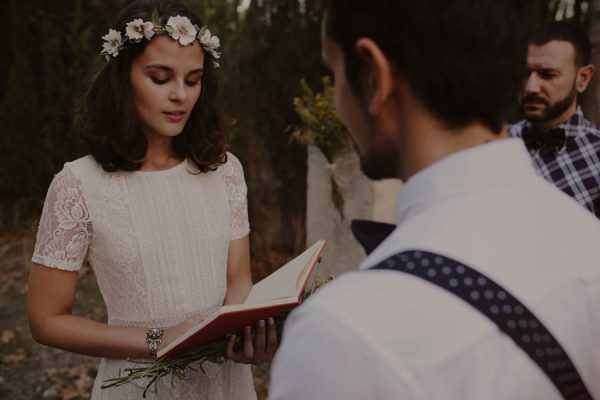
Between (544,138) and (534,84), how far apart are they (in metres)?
0.33

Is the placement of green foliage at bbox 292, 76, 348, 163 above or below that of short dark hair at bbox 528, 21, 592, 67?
below

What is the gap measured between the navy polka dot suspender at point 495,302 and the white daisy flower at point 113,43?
1624 mm

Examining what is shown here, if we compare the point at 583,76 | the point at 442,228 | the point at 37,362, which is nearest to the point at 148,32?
the point at 442,228

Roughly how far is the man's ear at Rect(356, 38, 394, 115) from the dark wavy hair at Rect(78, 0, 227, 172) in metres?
1.38

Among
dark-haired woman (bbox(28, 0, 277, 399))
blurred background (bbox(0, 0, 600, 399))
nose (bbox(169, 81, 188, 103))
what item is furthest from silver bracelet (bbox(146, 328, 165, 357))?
blurred background (bbox(0, 0, 600, 399))

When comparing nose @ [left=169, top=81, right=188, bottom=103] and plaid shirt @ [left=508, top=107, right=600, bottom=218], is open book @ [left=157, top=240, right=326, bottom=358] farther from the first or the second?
plaid shirt @ [left=508, top=107, right=600, bottom=218]

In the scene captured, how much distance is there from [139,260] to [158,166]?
39 centimetres

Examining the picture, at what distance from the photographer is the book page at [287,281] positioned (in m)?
1.63

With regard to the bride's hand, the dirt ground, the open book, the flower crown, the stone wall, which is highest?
the flower crown

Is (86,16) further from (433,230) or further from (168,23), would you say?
(433,230)

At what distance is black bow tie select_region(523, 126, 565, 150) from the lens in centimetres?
356

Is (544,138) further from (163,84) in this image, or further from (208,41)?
(163,84)

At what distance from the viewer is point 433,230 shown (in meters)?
0.82

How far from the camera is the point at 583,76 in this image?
3818 millimetres
